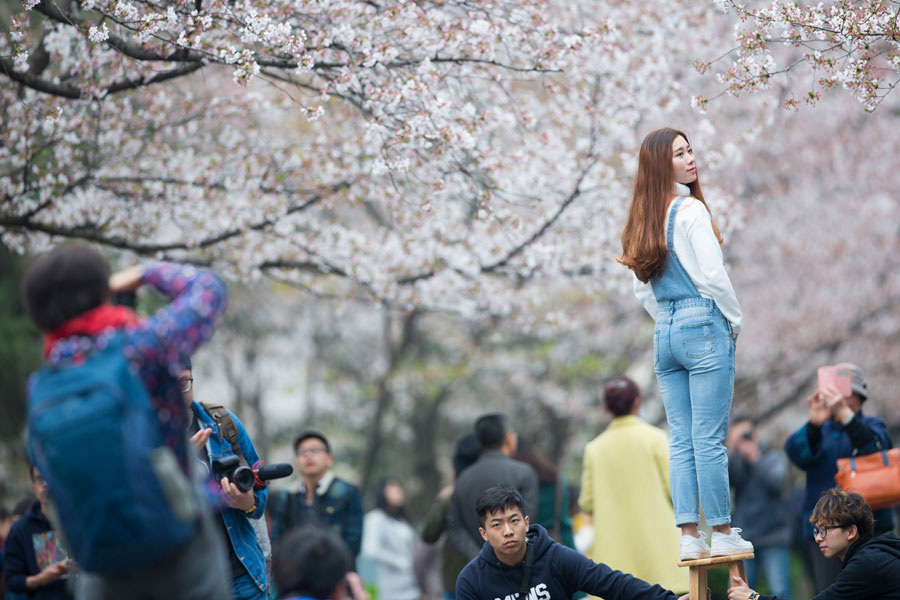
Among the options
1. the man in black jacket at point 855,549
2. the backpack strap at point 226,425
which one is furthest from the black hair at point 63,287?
the man in black jacket at point 855,549

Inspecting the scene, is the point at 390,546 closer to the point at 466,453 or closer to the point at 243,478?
the point at 466,453

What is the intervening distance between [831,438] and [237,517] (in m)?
3.68

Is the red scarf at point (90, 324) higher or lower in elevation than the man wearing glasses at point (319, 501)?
higher

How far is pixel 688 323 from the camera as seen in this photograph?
4316mm

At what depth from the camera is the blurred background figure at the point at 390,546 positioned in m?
10.5

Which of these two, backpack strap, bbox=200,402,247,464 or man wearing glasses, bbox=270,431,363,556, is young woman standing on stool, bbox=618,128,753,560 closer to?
backpack strap, bbox=200,402,247,464

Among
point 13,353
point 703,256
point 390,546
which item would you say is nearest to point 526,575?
point 703,256

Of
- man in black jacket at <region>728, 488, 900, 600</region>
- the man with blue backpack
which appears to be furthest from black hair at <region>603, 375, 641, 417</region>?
the man with blue backpack

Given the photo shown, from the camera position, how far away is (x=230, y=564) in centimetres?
459

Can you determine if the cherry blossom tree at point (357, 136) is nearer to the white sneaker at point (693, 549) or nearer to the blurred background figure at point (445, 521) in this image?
the blurred background figure at point (445, 521)

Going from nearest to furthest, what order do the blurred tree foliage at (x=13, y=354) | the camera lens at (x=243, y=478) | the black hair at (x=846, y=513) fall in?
the camera lens at (x=243, y=478)
the black hair at (x=846, y=513)
the blurred tree foliage at (x=13, y=354)

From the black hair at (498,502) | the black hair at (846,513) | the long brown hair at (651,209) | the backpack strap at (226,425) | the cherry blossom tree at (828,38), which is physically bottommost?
the black hair at (846,513)

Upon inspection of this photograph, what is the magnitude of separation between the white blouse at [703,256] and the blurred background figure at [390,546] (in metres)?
6.81

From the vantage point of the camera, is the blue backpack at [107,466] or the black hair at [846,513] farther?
the black hair at [846,513]
